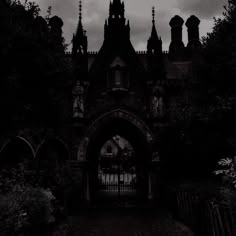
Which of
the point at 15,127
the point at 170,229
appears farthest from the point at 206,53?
the point at 15,127

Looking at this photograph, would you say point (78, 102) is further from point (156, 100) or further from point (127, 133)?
point (127, 133)

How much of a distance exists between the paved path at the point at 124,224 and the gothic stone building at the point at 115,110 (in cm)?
311

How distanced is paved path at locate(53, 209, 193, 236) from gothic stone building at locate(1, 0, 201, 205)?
3109 mm

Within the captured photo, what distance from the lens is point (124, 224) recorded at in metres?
12.1

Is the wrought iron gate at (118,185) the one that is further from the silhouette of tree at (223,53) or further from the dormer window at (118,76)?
the silhouette of tree at (223,53)

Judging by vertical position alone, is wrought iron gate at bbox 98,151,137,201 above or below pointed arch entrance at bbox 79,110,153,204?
below

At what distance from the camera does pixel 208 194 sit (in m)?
9.77

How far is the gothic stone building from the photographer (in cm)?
1773

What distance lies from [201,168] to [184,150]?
4.45 ft

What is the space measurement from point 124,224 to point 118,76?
10098 millimetres

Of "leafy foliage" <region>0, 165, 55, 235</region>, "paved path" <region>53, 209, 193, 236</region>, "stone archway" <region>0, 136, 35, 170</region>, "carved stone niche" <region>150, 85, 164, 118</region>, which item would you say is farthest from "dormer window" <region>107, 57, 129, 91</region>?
"leafy foliage" <region>0, 165, 55, 235</region>

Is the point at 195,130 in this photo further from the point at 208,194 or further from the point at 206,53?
the point at 208,194

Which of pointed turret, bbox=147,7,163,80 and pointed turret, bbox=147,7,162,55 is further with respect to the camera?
pointed turret, bbox=147,7,162,55

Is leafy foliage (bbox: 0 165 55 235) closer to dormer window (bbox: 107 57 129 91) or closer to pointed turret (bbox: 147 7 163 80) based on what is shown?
dormer window (bbox: 107 57 129 91)
